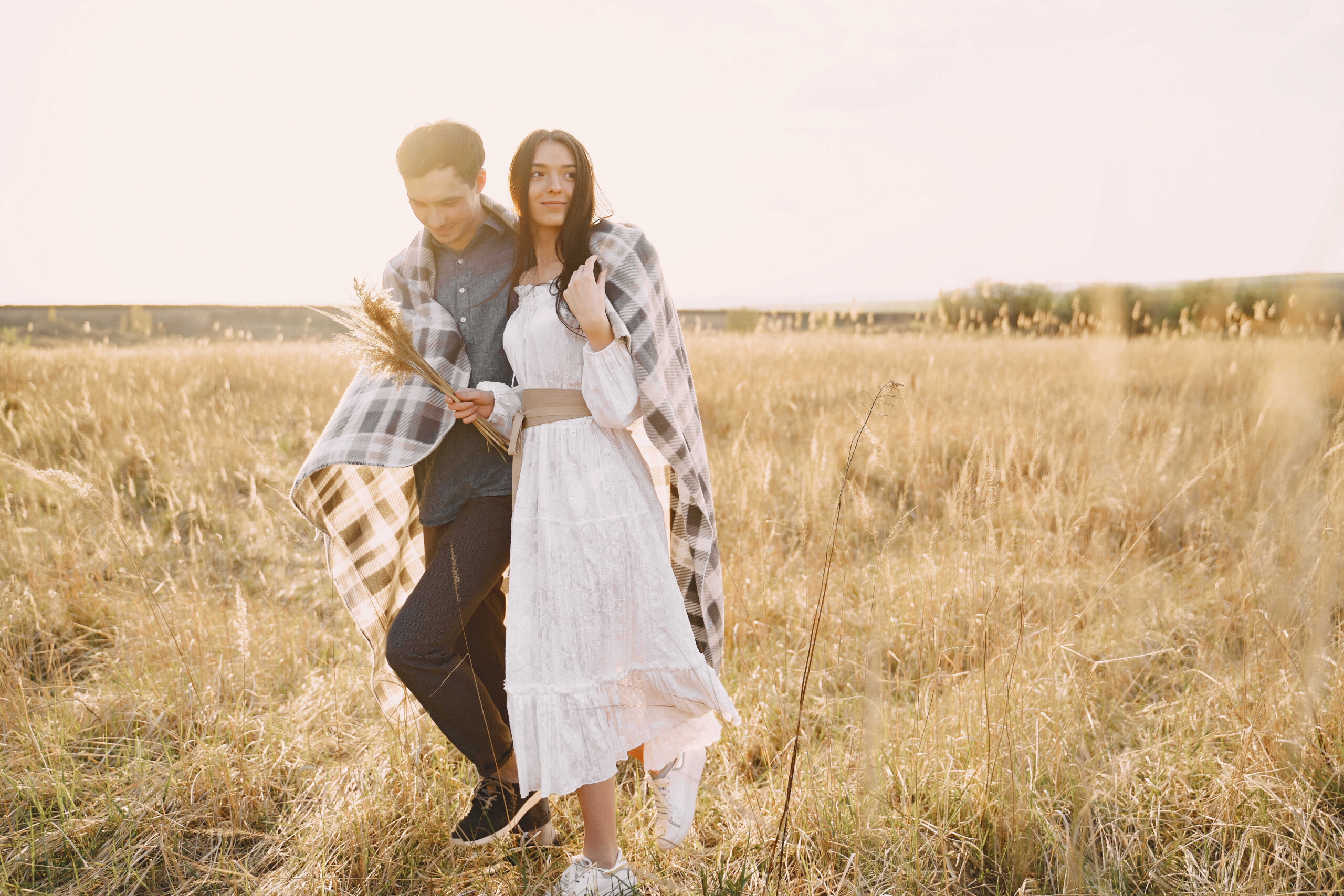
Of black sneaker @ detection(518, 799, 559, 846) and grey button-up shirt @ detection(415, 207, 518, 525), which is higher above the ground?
grey button-up shirt @ detection(415, 207, 518, 525)

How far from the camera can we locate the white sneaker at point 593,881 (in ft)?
6.47

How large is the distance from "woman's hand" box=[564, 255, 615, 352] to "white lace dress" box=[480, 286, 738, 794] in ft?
0.19

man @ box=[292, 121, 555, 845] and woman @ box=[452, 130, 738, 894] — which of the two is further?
man @ box=[292, 121, 555, 845]

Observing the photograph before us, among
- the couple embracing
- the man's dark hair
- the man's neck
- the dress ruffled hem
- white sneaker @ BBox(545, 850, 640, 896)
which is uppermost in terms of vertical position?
the man's dark hair

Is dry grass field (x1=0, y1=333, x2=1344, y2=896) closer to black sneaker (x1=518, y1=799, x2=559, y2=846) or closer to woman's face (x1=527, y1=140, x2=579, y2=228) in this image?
black sneaker (x1=518, y1=799, x2=559, y2=846)

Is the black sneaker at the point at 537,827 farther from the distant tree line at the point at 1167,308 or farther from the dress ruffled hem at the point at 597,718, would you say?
the distant tree line at the point at 1167,308

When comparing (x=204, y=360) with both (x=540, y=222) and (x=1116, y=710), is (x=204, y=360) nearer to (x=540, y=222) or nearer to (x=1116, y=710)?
(x=540, y=222)

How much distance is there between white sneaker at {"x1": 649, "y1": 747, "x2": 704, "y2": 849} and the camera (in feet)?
7.20

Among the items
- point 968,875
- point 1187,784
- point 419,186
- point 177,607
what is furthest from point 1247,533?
point 177,607

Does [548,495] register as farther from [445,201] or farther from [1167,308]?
[1167,308]

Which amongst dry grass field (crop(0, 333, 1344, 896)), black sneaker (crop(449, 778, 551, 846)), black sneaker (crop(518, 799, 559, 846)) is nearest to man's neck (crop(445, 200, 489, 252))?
dry grass field (crop(0, 333, 1344, 896))

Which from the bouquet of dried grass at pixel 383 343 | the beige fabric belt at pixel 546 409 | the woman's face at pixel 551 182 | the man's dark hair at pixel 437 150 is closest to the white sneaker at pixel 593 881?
the beige fabric belt at pixel 546 409

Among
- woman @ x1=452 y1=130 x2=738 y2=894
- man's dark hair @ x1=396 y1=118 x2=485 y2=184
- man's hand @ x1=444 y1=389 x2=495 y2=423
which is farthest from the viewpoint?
man's dark hair @ x1=396 y1=118 x2=485 y2=184

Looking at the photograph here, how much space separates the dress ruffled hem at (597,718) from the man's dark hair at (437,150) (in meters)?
1.48
